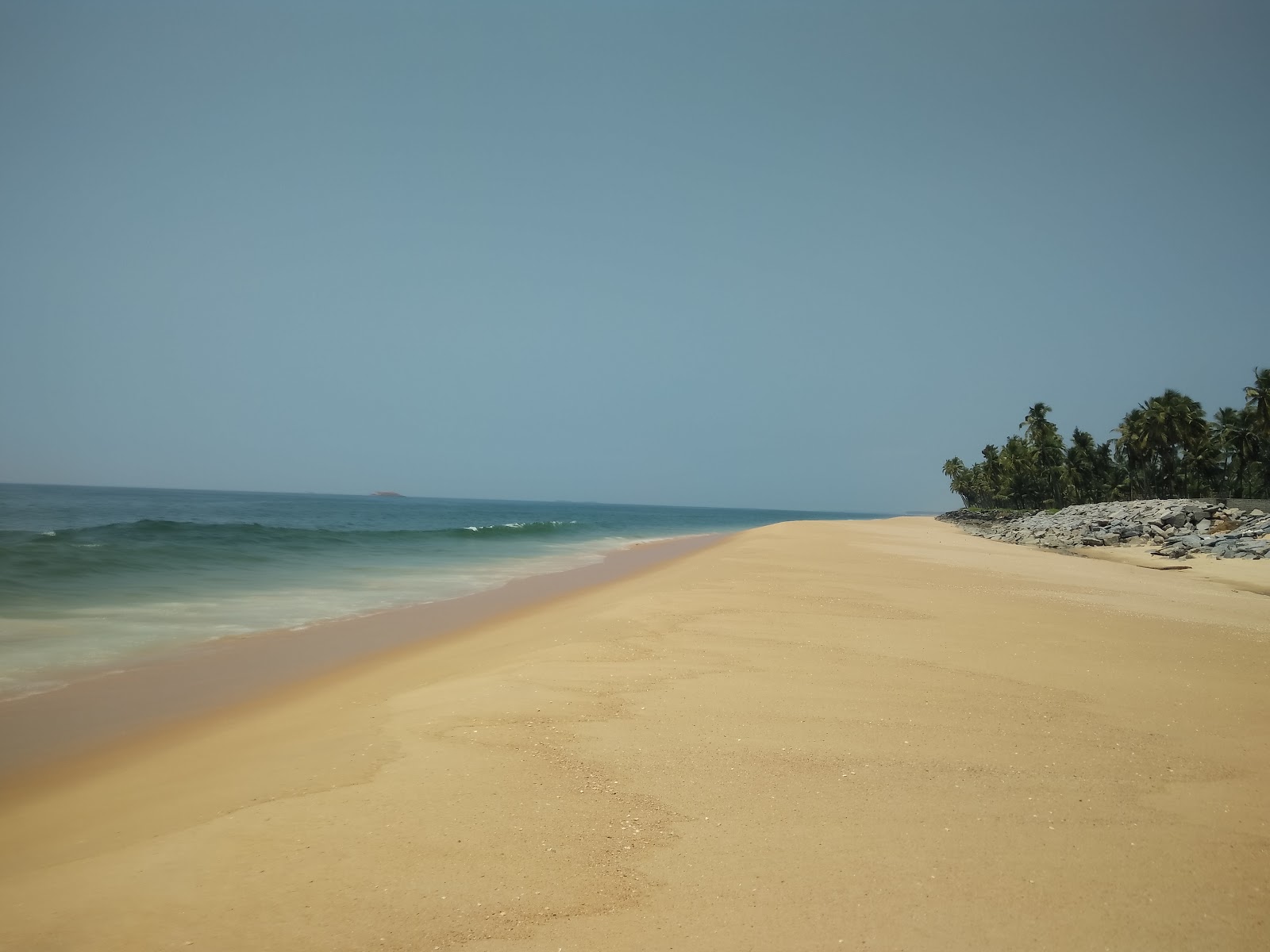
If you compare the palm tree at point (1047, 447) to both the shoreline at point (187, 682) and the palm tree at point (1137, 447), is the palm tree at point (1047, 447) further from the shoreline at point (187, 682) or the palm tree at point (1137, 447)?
the shoreline at point (187, 682)

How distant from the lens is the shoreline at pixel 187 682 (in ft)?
22.8

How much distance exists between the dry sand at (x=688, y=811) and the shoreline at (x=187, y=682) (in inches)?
24.6

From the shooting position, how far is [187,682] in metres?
9.16

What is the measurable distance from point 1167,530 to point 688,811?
37.0 meters

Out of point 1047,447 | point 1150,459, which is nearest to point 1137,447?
point 1150,459

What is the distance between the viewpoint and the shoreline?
22.8 feet

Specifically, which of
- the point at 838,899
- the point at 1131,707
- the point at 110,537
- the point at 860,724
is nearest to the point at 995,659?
the point at 1131,707

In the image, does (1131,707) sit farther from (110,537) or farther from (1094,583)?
(110,537)

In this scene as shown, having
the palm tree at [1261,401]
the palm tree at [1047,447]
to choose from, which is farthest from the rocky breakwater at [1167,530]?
the palm tree at [1047,447]

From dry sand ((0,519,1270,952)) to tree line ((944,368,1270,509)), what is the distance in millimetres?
62185

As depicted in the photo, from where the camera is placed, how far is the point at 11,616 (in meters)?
13.2

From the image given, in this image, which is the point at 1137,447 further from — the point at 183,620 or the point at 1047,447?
the point at 183,620

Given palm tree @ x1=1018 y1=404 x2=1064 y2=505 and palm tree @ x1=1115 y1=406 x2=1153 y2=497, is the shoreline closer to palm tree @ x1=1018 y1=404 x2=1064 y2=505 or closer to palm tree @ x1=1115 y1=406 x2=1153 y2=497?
palm tree @ x1=1115 y1=406 x2=1153 y2=497

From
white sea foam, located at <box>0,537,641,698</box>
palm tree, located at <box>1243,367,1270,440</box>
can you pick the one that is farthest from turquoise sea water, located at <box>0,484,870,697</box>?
palm tree, located at <box>1243,367,1270,440</box>
